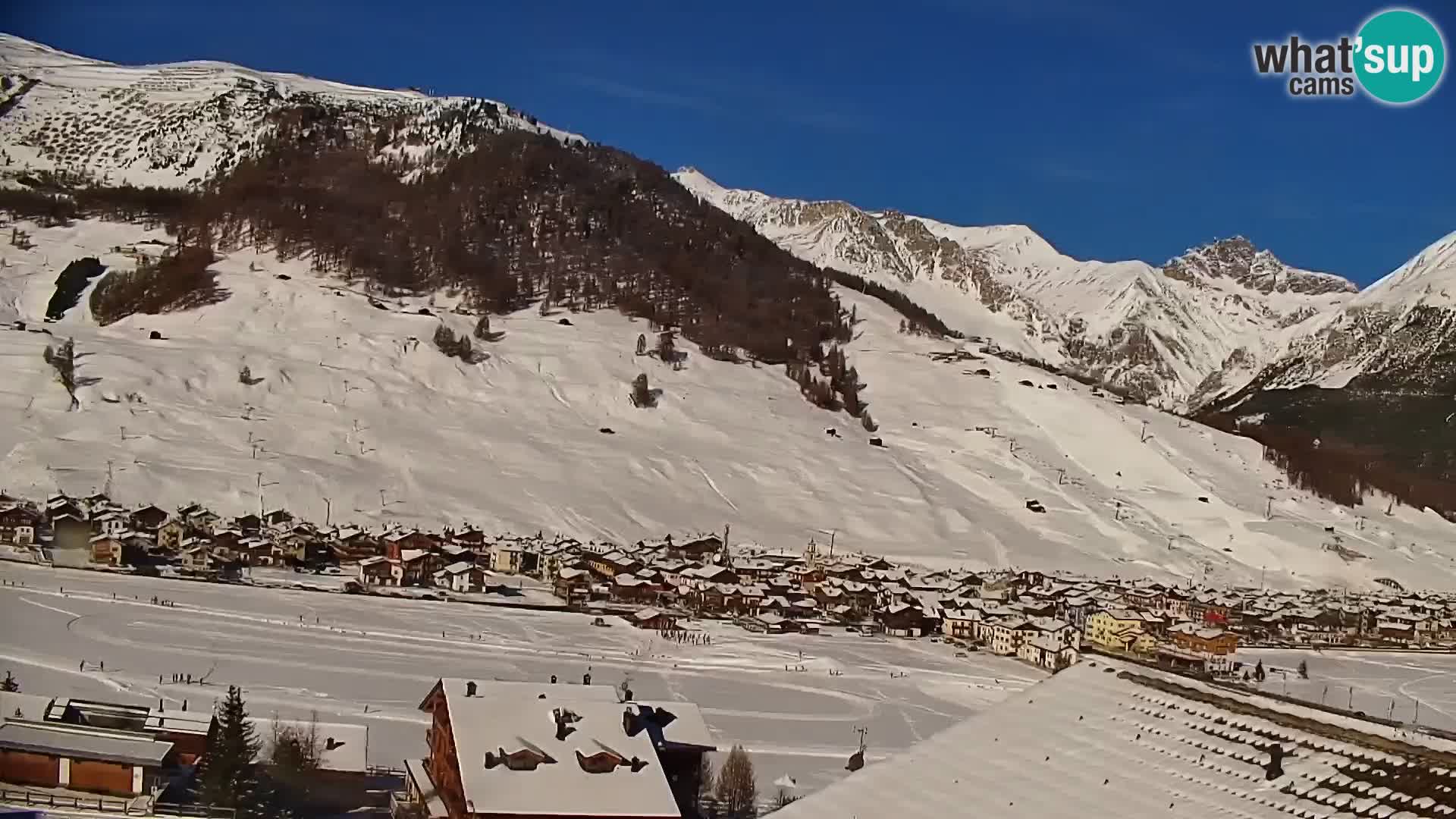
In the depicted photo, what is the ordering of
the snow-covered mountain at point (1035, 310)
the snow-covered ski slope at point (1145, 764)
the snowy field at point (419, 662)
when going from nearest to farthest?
the snow-covered ski slope at point (1145, 764)
the snowy field at point (419, 662)
the snow-covered mountain at point (1035, 310)

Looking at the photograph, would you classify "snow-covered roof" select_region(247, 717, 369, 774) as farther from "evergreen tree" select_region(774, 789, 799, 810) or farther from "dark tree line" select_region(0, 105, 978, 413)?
"dark tree line" select_region(0, 105, 978, 413)

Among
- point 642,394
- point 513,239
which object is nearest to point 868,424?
point 642,394

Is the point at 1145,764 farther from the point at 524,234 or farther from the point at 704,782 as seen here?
the point at 524,234

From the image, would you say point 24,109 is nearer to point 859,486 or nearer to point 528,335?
point 528,335

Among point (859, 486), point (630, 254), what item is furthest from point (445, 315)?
point (859, 486)

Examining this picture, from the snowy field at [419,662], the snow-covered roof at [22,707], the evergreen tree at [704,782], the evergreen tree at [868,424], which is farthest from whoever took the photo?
the evergreen tree at [868,424]

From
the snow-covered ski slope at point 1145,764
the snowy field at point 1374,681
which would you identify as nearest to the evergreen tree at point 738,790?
the snow-covered ski slope at point 1145,764

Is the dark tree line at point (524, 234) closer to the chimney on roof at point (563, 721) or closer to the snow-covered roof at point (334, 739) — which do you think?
the snow-covered roof at point (334, 739)
